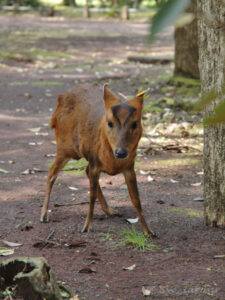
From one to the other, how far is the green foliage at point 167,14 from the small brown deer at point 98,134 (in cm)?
286

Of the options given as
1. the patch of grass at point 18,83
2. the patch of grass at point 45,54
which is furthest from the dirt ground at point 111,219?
the patch of grass at point 45,54

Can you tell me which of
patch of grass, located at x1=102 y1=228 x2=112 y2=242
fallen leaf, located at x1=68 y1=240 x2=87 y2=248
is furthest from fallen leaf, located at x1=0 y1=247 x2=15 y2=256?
patch of grass, located at x1=102 y1=228 x2=112 y2=242

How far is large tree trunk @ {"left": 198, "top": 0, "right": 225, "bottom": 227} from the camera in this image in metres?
3.55

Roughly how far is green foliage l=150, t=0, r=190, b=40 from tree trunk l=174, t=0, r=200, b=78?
879cm

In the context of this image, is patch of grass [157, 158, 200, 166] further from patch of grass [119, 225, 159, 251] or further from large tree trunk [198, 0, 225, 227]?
patch of grass [119, 225, 159, 251]

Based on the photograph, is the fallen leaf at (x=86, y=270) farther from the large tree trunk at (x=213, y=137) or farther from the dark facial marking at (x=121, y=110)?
the large tree trunk at (x=213, y=137)

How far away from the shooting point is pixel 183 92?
9414mm

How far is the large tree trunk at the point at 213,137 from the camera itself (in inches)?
140

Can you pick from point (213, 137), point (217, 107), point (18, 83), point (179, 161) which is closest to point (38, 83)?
point (18, 83)

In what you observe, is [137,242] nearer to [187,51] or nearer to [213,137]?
[213,137]

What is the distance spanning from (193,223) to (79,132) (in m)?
1.21

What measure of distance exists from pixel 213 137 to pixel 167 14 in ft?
11.0

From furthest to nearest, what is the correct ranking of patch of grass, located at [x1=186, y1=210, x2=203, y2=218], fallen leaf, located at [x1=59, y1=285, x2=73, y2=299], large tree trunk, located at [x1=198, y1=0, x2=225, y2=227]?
patch of grass, located at [x1=186, y1=210, x2=203, y2=218], large tree trunk, located at [x1=198, y1=0, x2=225, y2=227], fallen leaf, located at [x1=59, y1=285, x2=73, y2=299]

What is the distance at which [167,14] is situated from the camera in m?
0.56
